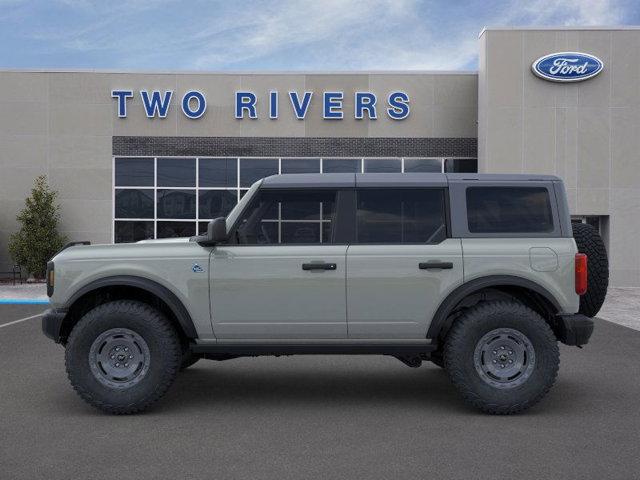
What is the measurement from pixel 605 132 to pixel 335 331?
17503 mm

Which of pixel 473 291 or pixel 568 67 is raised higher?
pixel 568 67

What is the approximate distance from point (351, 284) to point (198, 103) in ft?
58.3

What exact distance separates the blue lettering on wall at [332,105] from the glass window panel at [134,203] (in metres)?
6.12

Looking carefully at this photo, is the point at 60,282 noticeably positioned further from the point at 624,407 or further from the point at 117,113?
the point at 117,113

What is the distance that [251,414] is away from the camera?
603 cm

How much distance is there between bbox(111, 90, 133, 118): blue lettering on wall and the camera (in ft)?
74.4

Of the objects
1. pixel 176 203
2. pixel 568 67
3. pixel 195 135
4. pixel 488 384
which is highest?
pixel 568 67

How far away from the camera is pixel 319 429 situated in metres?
5.53

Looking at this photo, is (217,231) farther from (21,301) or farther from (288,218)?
(21,301)

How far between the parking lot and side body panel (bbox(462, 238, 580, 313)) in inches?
42.6

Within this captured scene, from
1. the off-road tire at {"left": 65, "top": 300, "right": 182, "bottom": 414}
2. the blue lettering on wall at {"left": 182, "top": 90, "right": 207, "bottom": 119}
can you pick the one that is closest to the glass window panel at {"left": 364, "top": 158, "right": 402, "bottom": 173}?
the blue lettering on wall at {"left": 182, "top": 90, "right": 207, "bottom": 119}

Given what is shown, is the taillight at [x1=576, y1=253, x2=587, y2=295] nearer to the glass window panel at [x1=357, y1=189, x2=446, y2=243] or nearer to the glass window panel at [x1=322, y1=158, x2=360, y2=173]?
the glass window panel at [x1=357, y1=189, x2=446, y2=243]

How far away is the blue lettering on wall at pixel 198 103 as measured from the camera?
74.1 feet

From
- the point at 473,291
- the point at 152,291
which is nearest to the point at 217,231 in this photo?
the point at 152,291
